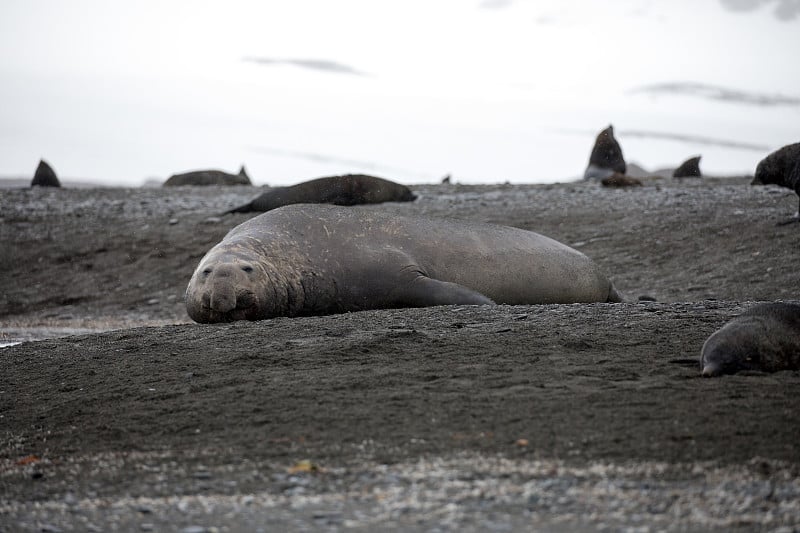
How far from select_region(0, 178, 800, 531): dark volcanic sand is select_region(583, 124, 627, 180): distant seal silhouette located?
13740mm

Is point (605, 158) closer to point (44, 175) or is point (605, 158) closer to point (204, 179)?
point (204, 179)

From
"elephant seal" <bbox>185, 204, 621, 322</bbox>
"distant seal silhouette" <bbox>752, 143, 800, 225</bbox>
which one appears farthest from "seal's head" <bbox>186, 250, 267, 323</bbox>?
"distant seal silhouette" <bbox>752, 143, 800, 225</bbox>

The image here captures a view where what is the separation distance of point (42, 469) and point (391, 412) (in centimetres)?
135

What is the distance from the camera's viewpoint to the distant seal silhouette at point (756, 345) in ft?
15.1

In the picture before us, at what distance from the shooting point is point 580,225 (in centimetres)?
1283

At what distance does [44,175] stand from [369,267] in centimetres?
1604

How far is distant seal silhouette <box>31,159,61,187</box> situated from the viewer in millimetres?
21531

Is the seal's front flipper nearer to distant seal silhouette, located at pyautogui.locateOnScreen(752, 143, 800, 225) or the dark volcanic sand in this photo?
the dark volcanic sand

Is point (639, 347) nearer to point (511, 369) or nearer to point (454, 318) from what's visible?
point (511, 369)

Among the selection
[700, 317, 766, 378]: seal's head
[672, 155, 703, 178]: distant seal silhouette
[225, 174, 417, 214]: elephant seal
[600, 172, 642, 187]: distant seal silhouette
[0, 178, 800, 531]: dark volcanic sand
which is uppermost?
[672, 155, 703, 178]: distant seal silhouette

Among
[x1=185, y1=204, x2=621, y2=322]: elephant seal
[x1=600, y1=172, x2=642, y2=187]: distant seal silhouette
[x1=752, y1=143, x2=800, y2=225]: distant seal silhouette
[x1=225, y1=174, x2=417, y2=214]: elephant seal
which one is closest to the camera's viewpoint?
[x1=185, y1=204, x2=621, y2=322]: elephant seal

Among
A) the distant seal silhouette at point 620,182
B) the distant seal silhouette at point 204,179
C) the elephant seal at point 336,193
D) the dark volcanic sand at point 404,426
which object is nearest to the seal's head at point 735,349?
the dark volcanic sand at point 404,426

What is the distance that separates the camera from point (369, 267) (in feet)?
24.7

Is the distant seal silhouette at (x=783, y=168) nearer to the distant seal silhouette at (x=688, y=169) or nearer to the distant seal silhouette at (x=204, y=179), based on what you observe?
the distant seal silhouette at (x=688, y=169)
